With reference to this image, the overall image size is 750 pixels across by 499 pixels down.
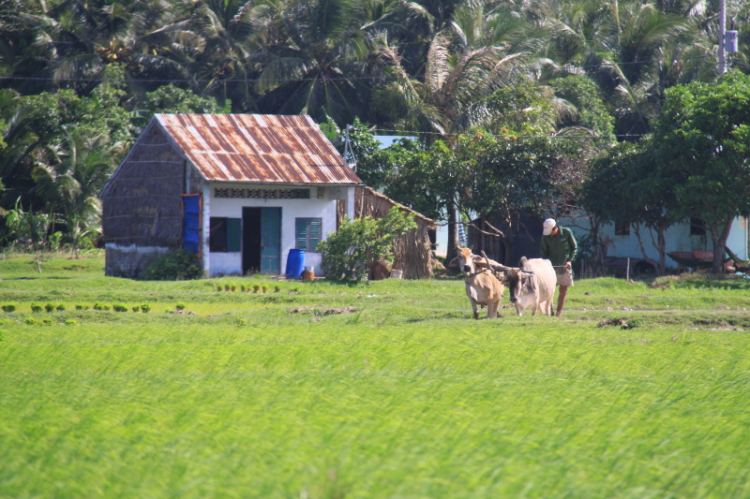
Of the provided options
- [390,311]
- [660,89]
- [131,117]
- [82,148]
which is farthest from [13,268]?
[660,89]

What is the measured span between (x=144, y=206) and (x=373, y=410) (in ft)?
63.7

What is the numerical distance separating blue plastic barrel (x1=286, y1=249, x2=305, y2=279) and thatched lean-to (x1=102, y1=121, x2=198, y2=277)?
2832mm

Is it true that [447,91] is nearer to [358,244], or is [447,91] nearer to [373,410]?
[358,244]

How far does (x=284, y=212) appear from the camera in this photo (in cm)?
2369

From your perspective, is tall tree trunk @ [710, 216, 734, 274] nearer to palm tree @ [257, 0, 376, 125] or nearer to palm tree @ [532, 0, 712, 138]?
palm tree @ [532, 0, 712, 138]

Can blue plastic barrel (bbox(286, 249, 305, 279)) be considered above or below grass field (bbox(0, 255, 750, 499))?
above

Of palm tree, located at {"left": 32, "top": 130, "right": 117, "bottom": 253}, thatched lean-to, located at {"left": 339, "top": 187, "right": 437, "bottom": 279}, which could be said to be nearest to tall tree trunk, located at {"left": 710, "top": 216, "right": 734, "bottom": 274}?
thatched lean-to, located at {"left": 339, "top": 187, "right": 437, "bottom": 279}

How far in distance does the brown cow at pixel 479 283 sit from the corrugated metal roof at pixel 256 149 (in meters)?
10.2

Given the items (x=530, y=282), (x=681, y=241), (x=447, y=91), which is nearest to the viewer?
(x=530, y=282)

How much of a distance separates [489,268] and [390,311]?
180 centimetres

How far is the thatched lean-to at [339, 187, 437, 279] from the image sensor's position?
24547mm

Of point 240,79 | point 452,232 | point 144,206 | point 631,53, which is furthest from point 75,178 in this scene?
point 631,53

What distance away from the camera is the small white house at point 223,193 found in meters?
22.7

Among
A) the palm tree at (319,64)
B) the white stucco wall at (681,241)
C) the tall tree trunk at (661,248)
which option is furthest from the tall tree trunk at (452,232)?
the palm tree at (319,64)
